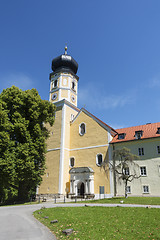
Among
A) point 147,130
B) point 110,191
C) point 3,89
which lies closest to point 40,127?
point 3,89

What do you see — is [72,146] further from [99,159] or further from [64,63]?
[64,63]

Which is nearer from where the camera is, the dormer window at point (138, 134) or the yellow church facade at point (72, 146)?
the dormer window at point (138, 134)

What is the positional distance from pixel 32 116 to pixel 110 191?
14443 mm

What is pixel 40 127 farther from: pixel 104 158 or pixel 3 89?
pixel 104 158

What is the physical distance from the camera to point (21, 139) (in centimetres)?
2339

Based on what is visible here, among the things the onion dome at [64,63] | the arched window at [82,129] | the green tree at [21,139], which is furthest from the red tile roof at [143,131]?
the onion dome at [64,63]

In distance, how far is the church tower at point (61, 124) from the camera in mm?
30047

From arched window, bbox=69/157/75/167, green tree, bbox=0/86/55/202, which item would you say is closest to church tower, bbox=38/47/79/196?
arched window, bbox=69/157/75/167

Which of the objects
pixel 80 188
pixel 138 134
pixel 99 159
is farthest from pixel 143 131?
pixel 80 188

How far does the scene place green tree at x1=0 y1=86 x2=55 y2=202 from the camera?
20812 mm

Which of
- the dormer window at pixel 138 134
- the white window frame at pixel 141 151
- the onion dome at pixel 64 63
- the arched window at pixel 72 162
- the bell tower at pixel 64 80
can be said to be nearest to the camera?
the white window frame at pixel 141 151

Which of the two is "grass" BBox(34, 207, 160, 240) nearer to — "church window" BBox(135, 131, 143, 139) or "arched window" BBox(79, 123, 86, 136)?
"church window" BBox(135, 131, 143, 139)

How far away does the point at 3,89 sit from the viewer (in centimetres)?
2480

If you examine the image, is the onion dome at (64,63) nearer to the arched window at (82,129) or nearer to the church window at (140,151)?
the arched window at (82,129)
